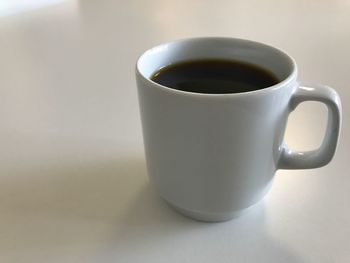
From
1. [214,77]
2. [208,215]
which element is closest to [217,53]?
[214,77]

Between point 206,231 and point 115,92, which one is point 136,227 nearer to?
point 206,231

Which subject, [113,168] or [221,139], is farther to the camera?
[113,168]

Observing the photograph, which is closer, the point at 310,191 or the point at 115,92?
the point at 310,191

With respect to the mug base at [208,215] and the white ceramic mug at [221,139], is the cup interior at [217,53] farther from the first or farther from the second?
the mug base at [208,215]

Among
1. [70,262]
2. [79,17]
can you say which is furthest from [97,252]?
[79,17]

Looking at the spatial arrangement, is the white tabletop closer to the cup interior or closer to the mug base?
the mug base

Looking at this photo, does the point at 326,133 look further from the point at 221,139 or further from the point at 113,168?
the point at 113,168

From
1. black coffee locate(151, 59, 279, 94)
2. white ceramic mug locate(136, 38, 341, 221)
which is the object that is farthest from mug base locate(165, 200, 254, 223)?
black coffee locate(151, 59, 279, 94)
